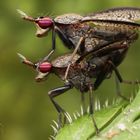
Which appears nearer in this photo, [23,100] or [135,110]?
[135,110]

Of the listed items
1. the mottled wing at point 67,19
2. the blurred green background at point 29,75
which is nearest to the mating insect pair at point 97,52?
the mottled wing at point 67,19

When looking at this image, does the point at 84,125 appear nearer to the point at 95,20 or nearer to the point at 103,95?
the point at 95,20

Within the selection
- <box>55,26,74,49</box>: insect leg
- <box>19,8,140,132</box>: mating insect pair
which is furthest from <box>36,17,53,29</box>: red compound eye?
<box>19,8,140,132</box>: mating insect pair

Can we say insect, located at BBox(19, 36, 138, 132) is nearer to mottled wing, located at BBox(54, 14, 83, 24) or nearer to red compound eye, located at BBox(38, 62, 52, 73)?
red compound eye, located at BBox(38, 62, 52, 73)

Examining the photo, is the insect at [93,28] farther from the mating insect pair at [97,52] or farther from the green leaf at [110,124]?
the green leaf at [110,124]

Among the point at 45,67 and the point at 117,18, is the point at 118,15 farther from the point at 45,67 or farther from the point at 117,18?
the point at 45,67

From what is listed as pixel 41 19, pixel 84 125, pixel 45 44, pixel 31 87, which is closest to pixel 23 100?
pixel 31 87
